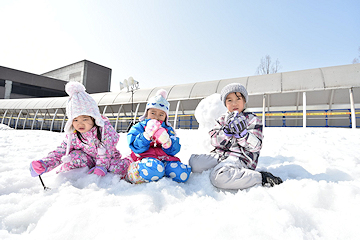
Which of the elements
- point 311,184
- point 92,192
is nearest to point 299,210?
point 311,184

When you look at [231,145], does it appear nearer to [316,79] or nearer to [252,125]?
[252,125]

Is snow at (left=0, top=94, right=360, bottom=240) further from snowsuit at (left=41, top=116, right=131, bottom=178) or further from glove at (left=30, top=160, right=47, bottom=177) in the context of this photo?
snowsuit at (left=41, top=116, right=131, bottom=178)

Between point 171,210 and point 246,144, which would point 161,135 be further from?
point 246,144

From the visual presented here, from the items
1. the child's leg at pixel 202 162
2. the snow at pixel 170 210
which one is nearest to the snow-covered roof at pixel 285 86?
the snow at pixel 170 210

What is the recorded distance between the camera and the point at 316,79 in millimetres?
7973

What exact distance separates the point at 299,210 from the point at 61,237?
139cm

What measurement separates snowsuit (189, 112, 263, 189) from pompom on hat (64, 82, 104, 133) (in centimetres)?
122

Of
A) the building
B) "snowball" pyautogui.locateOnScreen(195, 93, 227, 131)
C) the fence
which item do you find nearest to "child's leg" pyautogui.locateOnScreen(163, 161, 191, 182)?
"snowball" pyautogui.locateOnScreen(195, 93, 227, 131)

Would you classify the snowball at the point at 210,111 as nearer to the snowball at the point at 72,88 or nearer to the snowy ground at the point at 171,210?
the snowy ground at the point at 171,210

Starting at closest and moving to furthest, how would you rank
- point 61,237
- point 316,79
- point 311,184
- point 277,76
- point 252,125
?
1. point 61,237
2. point 311,184
3. point 252,125
4. point 316,79
5. point 277,76

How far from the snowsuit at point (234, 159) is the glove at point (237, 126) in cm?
5

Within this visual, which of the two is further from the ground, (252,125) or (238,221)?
(252,125)

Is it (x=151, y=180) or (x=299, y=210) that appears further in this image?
(x=151, y=180)

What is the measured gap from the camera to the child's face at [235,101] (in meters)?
2.22
